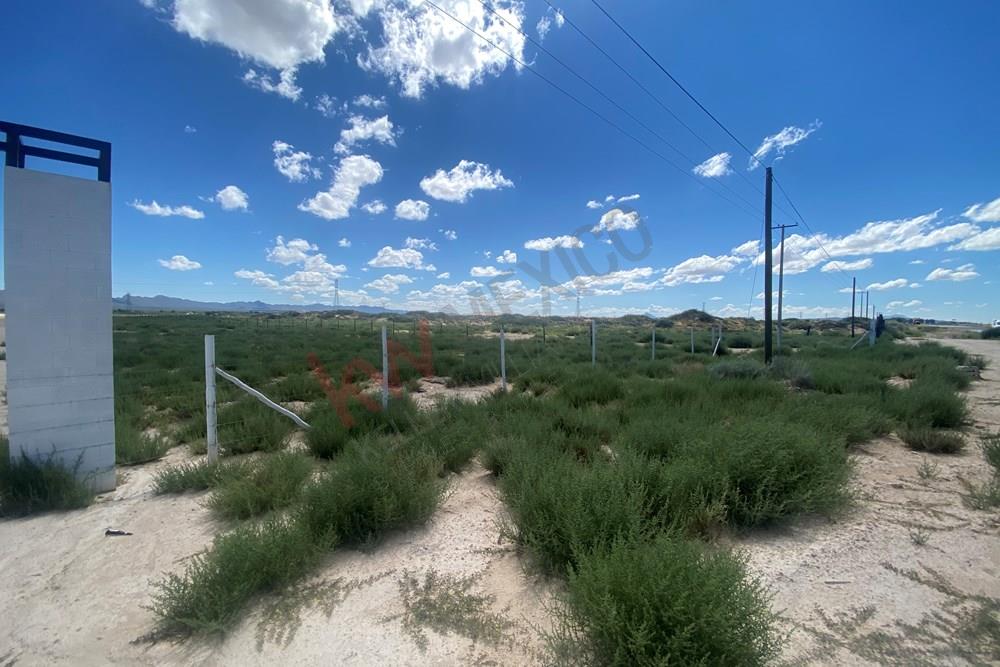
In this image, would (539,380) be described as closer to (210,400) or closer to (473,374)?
(473,374)

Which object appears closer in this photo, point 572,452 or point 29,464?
point 29,464

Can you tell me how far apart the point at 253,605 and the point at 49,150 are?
5450mm

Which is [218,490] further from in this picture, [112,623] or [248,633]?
[248,633]

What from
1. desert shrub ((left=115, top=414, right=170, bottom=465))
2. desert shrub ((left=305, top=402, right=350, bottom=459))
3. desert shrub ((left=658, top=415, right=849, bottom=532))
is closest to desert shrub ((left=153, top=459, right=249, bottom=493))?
desert shrub ((left=305, top=402, right=350, bottom=459))

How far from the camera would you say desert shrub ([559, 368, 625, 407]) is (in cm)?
883

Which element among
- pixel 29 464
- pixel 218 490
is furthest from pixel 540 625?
pixel 29 464

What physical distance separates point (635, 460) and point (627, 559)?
1591 mm

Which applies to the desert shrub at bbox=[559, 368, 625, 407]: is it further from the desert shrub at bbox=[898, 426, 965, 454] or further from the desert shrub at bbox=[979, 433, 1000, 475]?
the desert shrub at bbox=[979, 433, 1000, 475]

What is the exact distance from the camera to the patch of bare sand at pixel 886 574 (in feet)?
8.02

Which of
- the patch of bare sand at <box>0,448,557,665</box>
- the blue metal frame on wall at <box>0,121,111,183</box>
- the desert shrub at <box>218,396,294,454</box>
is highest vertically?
the blue metal frame on wall at <box>0,121,111,183</box>

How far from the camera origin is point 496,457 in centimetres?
511

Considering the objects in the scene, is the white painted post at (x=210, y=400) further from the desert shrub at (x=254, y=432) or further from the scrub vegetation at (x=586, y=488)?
the desert shrub at (x=254, y=432)

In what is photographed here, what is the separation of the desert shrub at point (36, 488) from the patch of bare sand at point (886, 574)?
20.9 ft

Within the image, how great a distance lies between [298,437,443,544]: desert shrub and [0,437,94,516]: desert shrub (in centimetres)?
281
